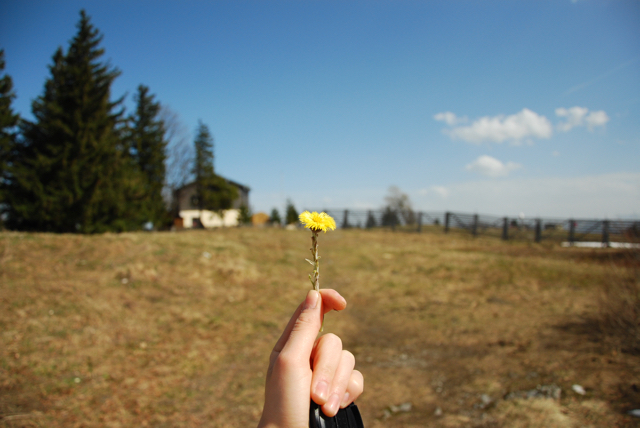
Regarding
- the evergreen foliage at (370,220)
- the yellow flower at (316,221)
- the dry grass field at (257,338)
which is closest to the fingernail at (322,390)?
the yellow flower at (316,221)

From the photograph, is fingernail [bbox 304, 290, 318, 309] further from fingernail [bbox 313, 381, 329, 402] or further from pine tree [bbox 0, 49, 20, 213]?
pine tree [bbox 0, 49, 20, 213]

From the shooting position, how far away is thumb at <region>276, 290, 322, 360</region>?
1019 mm

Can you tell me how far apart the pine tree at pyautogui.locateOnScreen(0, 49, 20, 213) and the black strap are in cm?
2010

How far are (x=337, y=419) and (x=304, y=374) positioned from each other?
0.66 ft

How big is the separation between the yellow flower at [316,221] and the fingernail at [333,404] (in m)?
0.51

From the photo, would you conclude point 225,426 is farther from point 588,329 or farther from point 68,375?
point 588,329

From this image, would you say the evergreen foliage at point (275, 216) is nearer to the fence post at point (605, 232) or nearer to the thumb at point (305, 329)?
the fence post at point (605, 232)

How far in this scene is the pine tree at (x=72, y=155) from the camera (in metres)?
15.8

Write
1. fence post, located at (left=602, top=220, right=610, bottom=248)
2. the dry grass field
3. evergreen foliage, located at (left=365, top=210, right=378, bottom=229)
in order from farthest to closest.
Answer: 1. evergreen foliage, located at (left=365, top=210, right=378, bottom=229)
2. fence post, located at (left=602, top=220, right=610, bottom=248)
3. the dry grass field

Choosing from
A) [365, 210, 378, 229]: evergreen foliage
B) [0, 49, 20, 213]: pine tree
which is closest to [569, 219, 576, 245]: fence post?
[365, 210, 378, 229]: evergreen foliage

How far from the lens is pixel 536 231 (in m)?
20.5

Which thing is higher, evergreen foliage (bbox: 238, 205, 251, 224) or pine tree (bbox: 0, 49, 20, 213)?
pine tree (bbox: 0, 49, 20, 213)

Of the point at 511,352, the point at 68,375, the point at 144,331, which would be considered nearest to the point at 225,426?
the point at 68,375

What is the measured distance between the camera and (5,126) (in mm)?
18281
